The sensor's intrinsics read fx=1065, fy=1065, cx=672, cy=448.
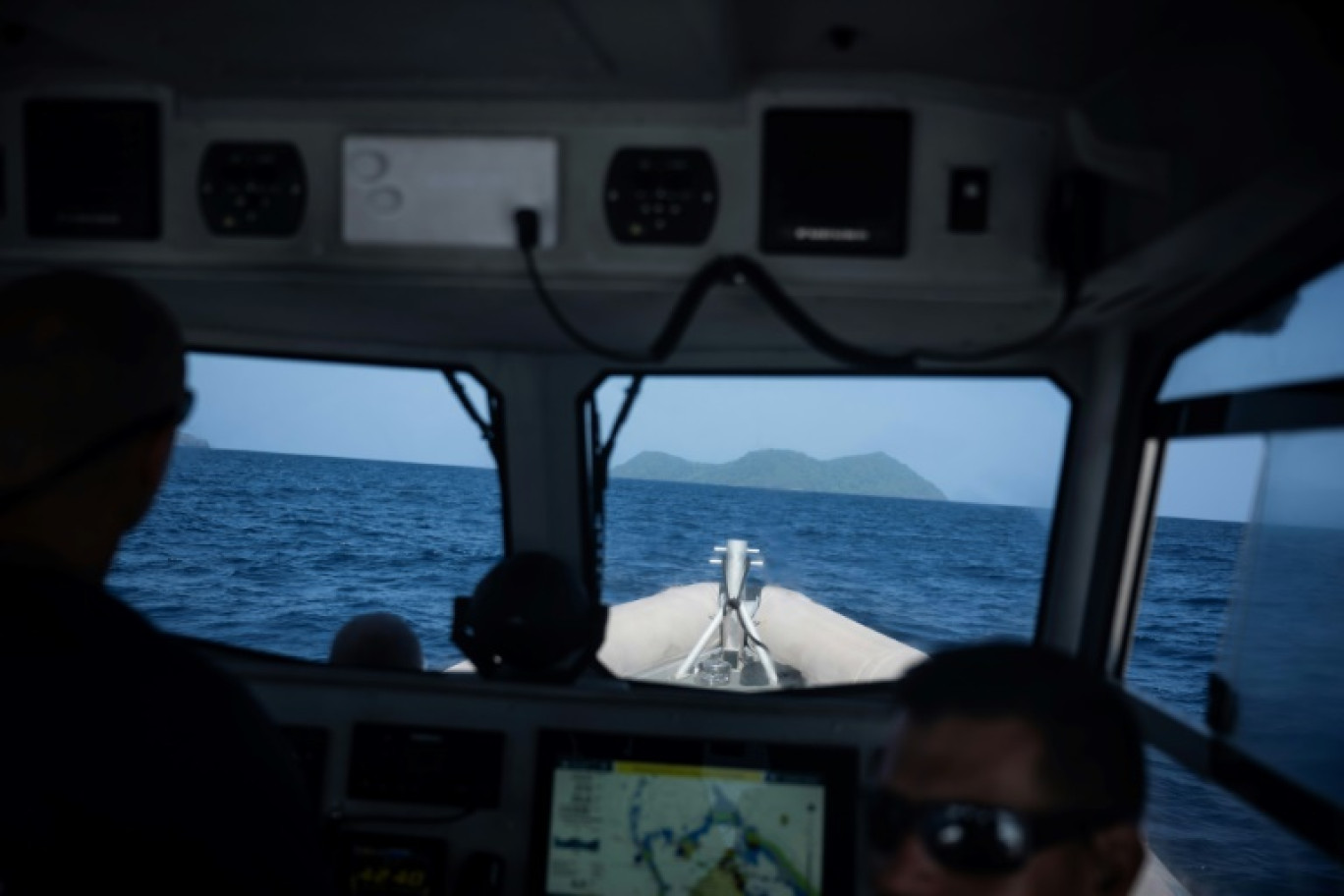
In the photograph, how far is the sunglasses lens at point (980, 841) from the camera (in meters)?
1.09

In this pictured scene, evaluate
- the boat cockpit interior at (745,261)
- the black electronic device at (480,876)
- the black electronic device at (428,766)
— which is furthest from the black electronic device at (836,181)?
the black electronic device at (480,876)

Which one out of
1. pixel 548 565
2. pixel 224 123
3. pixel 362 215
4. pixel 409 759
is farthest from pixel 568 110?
pixel 409 759

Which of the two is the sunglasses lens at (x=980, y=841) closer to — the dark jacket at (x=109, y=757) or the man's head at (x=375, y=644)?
the dark jacket at (x=109, y=757)

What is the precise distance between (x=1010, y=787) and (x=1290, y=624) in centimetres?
137

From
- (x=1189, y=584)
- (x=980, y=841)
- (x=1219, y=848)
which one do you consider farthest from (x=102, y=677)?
(x=1189, y=584)

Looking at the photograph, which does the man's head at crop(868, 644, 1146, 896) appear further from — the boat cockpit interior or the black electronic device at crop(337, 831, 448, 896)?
the black electronic device at crop(337, 831, 448, 896)

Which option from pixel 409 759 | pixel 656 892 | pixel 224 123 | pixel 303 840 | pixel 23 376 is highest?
pixel 224 123

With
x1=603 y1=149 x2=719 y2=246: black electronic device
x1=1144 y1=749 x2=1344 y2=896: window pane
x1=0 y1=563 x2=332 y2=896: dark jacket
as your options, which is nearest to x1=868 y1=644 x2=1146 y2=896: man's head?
x1=0 y1=563 x2=332 y2=896: dark jacket

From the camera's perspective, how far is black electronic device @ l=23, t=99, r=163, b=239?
179 centimetres

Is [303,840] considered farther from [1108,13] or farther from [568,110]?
[1108,13]

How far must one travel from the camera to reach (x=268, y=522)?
3117cm

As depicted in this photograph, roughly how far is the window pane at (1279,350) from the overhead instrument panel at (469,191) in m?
1.18

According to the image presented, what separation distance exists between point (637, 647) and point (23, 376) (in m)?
3.83

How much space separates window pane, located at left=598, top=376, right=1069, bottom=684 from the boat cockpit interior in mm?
55
